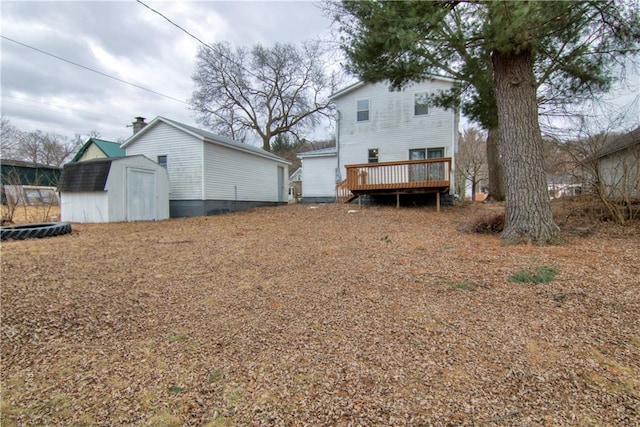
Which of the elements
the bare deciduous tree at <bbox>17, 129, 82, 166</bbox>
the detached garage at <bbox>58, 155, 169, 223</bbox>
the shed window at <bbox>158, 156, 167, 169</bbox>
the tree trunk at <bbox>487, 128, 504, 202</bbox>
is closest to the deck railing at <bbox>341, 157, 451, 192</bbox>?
the tree trunk at <bbox>487, 128, 504, 202</bbox>

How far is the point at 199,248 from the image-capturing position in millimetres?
5578

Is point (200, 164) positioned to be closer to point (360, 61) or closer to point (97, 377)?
point (360, 61)

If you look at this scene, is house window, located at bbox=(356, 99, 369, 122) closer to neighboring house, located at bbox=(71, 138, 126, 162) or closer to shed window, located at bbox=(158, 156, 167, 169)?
shed window, located at bbox=(158, 156, 167, 169)

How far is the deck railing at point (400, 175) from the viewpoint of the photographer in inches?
400

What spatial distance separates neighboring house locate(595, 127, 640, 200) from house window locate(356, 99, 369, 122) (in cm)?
962

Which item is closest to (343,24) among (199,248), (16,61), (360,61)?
(360,61)

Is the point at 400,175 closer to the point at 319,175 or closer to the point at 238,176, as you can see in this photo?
the point at 319,175

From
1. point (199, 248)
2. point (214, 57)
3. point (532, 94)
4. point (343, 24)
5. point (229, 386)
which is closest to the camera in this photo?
point (229, 386)

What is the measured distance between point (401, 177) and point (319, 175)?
596cm

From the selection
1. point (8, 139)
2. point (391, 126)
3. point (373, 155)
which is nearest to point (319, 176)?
point (373, 155)

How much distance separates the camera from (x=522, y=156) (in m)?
4.84

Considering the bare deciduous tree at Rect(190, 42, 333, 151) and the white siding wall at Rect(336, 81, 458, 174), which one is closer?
the white siding wall at Rect(336, 81, 458, 174)

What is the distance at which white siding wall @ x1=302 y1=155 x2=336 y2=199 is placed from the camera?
1571 centimetres

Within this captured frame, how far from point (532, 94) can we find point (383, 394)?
528 centimetres
